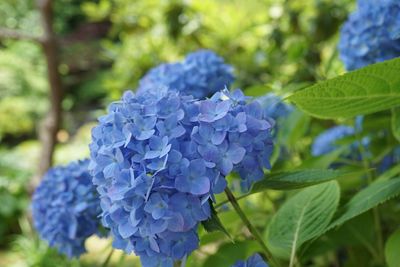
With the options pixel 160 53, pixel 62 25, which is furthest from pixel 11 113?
pixel 160 53

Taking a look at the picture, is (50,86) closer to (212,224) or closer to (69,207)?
(69,207)

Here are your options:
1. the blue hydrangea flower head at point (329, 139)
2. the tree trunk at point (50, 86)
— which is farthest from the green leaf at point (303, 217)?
the tree trunk at point (50, 86)

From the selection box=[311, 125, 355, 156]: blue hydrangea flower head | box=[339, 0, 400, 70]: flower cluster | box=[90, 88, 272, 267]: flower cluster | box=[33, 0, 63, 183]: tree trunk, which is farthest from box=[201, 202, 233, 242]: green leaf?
box=[33, 0, 63, 183]: tree trunk

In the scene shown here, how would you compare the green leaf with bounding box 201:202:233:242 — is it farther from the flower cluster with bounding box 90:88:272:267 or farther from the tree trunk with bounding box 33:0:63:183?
the tree trunk with bounding box 33:0:63:183

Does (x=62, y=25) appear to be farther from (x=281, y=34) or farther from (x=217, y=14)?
(x=281, y=34)

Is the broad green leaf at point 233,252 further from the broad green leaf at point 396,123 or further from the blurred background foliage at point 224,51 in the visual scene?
the broad green leaf at point 396,123

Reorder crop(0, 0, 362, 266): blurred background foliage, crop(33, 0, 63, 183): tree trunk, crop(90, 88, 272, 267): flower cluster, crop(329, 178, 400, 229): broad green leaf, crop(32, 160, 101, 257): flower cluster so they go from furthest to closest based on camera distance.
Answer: crop(33, 0, 63, 183): tree trunk → crop(0, 0, 362, 266): blurred background foliage → crop(32, 160, 101, 257): flower cluster → crop(329, 178, 400, 229): broad green leaf → crop(90, 88, 272, 267): flower cluster
